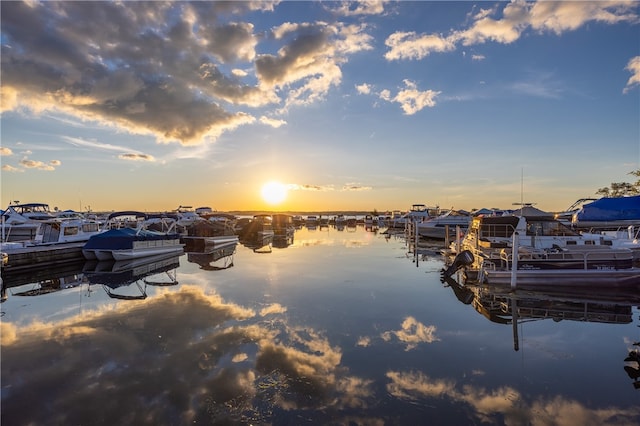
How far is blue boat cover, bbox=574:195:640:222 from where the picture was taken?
2134 centimetres

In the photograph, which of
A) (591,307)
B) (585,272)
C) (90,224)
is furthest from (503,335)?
(90,224)

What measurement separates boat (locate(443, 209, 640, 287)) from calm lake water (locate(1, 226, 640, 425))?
120 centimetres

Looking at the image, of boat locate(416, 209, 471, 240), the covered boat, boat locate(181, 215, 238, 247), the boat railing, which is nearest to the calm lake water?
the boat railing

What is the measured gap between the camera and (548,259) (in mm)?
18359

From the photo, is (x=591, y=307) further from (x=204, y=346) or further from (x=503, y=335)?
(x=204, y=346)

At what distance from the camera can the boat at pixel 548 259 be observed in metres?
17.9

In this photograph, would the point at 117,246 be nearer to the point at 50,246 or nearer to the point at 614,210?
the point at 50,246

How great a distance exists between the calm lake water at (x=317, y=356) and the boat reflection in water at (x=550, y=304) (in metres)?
0.10

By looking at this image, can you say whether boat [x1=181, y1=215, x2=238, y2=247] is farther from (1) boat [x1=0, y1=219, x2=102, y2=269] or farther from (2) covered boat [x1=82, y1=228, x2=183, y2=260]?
(2) covered boat [x1=82, y1=228, x2=183, y2=260]

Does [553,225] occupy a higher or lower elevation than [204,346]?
higher

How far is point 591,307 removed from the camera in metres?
15.1

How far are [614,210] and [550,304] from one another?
11.1 meters

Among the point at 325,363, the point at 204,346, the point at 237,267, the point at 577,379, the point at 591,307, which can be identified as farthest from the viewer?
the point at 237,267

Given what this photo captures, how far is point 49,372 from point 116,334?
277cm
